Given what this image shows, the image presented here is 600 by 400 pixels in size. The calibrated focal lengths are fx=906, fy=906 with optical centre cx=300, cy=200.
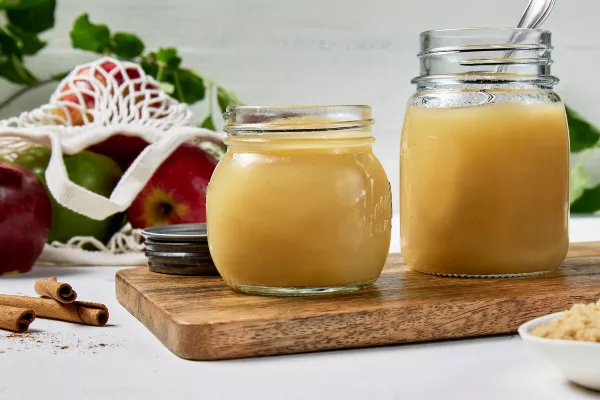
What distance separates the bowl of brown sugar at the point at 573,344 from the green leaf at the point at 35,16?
1.37m

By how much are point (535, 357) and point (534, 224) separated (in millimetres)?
249

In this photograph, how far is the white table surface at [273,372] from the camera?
66 cm

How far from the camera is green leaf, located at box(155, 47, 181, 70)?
1812 millimetres

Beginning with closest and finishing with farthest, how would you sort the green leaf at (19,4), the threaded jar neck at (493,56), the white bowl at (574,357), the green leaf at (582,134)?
the white bowl at (574,357) → the threaded jar neck at (493,56) → the green leaf at (19,4) → the green leaf at (582,134)

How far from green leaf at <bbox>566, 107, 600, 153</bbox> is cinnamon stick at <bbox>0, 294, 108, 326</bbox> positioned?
4.59 ft

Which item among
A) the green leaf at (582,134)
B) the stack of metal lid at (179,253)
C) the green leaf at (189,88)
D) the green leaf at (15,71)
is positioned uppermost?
the green leaf at (15,71)

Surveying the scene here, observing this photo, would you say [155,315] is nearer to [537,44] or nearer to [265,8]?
[537,44]


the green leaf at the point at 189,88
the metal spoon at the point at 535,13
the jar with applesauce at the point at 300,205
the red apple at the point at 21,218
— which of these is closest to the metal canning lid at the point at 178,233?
the jar with applesauce at the point at 300,205

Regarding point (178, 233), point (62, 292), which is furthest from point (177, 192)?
point (62, 292)

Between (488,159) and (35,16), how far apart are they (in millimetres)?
1151

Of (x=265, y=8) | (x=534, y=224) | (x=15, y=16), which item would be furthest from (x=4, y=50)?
(x=534, y=224)


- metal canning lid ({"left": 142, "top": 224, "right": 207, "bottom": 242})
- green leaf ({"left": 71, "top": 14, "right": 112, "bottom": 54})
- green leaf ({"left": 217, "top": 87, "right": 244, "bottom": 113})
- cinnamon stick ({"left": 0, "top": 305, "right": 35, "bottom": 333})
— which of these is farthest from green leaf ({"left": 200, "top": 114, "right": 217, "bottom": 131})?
cinnamon stick ({"left": 0, "top": 305, "right": 35, "bottom": 333})

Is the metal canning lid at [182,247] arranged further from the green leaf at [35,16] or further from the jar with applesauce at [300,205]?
the green leaf at [35,16]

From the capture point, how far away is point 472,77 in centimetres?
100
